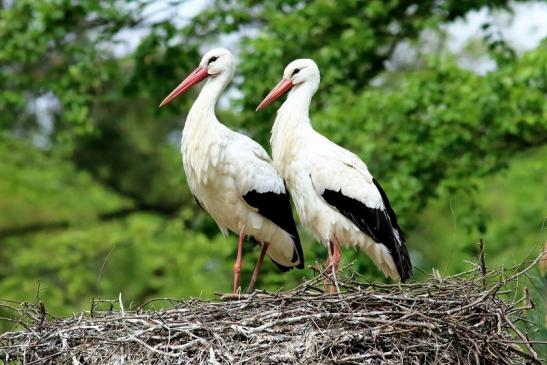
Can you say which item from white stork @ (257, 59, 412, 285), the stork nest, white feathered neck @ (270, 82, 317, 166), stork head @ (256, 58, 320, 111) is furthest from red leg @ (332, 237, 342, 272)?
the stork nest

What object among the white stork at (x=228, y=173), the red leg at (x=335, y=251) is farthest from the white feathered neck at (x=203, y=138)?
the red leg at (x=335, y=251)

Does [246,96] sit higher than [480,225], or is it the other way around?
[246,96]

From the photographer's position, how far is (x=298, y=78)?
9.00 m

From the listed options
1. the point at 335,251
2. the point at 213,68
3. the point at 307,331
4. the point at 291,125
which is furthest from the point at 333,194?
the point at 307,331

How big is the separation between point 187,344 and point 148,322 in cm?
33

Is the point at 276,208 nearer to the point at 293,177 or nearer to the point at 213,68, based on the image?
the point at 293,177

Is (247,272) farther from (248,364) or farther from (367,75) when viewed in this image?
(248,364)

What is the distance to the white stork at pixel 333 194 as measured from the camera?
8633 millimetres

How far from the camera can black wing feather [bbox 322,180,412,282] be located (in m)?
8.67

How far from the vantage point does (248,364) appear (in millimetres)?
6477

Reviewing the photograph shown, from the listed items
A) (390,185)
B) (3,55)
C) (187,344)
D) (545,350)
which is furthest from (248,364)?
(3,55)

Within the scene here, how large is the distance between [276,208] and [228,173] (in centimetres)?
50

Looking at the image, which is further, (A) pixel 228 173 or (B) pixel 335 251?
(B) pixel 335 251

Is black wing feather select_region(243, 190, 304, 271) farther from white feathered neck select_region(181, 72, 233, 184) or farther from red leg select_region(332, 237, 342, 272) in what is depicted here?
red leg select_region(332, 237, 342, 272)
